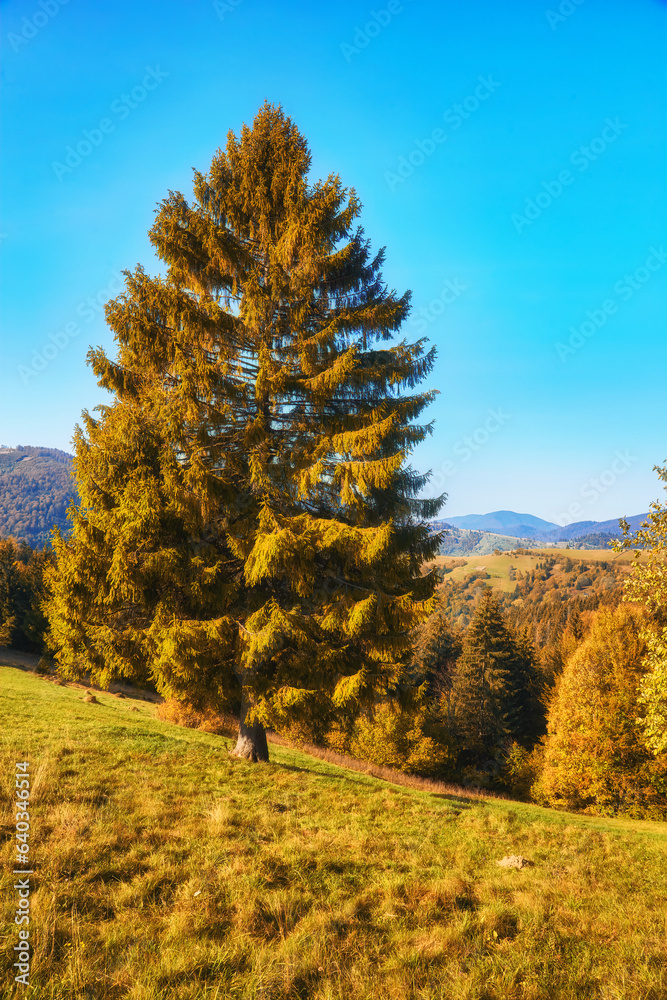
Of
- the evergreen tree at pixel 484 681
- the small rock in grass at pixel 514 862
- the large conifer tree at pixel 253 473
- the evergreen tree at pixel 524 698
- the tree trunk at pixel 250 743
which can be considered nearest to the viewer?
the small rock in grass at pixel 514 862

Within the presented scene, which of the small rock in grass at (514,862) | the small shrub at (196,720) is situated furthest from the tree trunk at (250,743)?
the small shrub at (196,720)

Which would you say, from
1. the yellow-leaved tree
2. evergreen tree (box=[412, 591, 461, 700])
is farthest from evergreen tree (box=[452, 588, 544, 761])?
the yellow-leaved tree

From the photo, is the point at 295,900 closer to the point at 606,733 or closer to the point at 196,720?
the point at 196,720

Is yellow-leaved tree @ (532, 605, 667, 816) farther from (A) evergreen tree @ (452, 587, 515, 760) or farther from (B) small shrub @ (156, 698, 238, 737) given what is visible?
(B) small shrub @ (156, 698, 238, 737)

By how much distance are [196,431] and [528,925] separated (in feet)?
28.7

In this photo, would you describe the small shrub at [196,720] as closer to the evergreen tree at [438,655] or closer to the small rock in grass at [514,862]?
the small rock in grass at [514,862]

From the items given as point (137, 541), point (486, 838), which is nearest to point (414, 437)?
point (137, 541)

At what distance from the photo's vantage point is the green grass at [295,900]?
323 cm

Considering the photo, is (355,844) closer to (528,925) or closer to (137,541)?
(528,925)

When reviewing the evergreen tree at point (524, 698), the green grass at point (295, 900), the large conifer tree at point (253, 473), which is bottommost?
the evergreen tree at point (524, 698)

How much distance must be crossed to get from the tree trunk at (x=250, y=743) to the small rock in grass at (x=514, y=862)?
5.18 m

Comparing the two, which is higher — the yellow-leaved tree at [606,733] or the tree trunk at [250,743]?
the tree trunk at [250,743]

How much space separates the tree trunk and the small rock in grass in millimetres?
5177

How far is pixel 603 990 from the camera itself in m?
3.41
